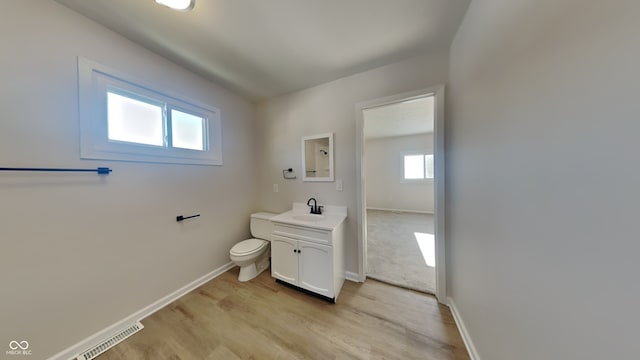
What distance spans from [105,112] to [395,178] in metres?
6.10

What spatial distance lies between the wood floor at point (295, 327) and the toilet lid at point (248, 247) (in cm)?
40

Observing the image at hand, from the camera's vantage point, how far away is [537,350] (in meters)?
0.73

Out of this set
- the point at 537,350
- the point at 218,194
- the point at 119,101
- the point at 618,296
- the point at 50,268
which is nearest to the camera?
the point at 618,296

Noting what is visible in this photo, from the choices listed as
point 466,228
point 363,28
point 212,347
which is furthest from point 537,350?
point 363,28

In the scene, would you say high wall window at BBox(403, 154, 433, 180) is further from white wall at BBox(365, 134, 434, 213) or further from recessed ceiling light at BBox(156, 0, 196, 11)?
recessed ceiling light at BBox(156, 0, 196, 11)

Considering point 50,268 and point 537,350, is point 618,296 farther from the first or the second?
point 50,268

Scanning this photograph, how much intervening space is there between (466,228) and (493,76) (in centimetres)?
108

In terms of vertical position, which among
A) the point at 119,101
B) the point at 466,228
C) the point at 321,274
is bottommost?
the point at 321,274

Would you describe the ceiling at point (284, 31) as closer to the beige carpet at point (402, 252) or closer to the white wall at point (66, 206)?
the white wall at point (66, 206)

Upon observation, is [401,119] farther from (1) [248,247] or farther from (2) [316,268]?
(1) [248,247]

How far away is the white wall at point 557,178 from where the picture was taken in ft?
1.52

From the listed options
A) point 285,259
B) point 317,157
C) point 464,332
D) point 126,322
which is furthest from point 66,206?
point 464,332

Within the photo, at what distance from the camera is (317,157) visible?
2.43 m

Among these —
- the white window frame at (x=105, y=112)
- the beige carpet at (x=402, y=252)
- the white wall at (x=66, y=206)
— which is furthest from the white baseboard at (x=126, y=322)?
the beige carpet at (x=402, y=252)
